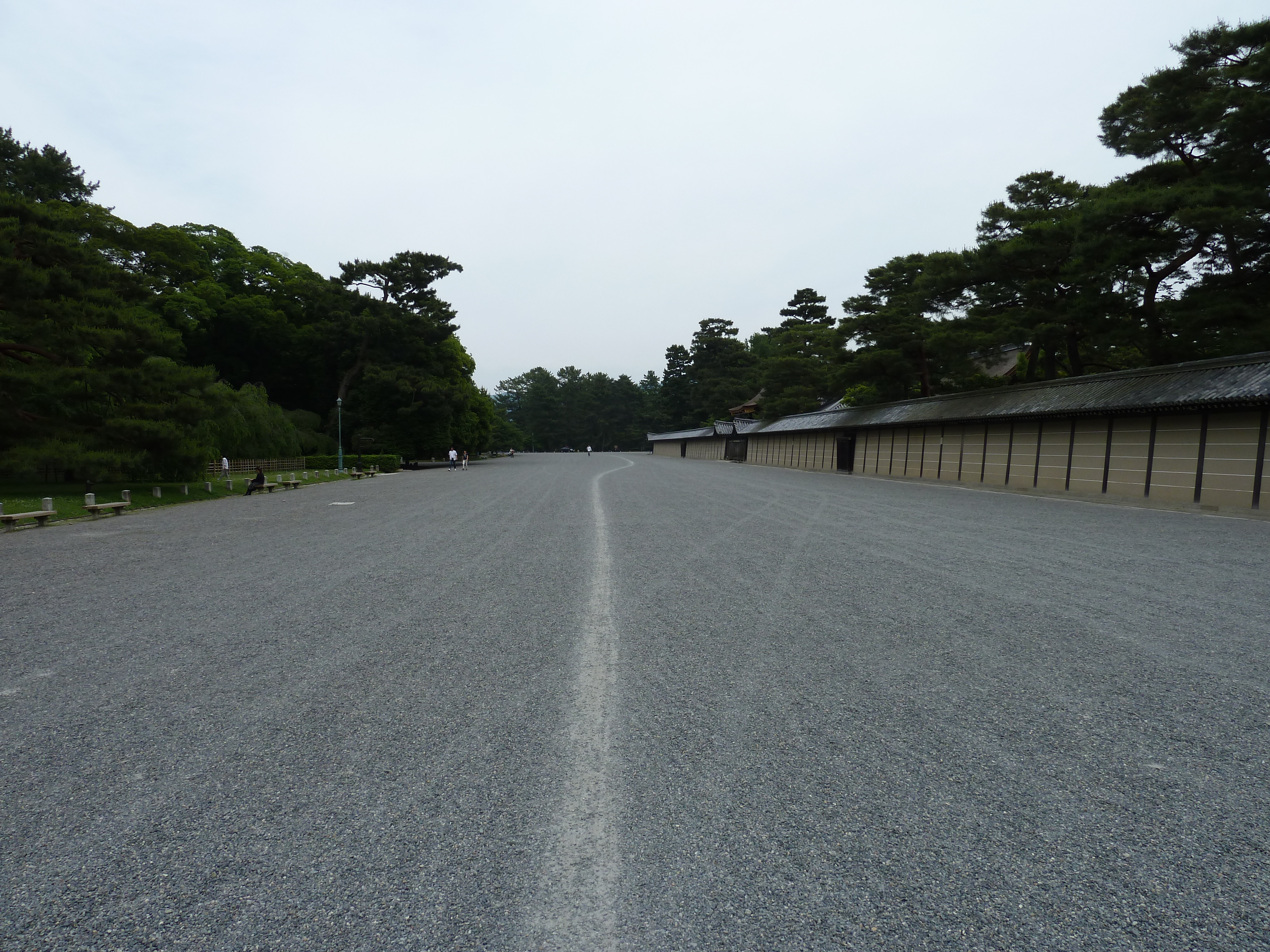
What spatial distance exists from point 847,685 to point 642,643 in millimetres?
1613

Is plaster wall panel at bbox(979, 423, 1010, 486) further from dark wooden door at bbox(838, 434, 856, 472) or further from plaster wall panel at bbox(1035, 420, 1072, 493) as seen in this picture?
dark wooden door at bbox(838, 434, 856, 472)

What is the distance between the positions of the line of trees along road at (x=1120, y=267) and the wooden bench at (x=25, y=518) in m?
→ 28.8

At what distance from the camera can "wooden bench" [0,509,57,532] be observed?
12.1 m

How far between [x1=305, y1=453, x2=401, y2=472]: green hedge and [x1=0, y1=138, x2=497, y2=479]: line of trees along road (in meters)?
1.20

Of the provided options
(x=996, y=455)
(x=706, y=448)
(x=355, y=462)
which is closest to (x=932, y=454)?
(x=996, y=455)

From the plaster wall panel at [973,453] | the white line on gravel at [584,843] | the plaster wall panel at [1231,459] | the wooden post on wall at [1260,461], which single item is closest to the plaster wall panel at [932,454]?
the plaster wall panel at [973,453]

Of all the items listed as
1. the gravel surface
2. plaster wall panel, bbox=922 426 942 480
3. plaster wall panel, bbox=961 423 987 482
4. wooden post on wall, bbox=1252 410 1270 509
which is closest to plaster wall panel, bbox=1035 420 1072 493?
plaster wall panel, bbox=961 423 987 482

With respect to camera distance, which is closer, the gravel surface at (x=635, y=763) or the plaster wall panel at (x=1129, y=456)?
the gravel surface at (x=635, y=763)

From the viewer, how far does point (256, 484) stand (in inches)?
862

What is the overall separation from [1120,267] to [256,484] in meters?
29.7

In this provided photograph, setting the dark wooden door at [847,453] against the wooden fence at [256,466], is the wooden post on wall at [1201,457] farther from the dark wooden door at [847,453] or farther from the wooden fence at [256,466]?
the wooden fence at [256,466]

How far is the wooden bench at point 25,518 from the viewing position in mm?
12109

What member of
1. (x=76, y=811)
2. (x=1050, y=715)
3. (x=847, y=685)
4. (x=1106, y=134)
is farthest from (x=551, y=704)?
(x=1106, y=134)

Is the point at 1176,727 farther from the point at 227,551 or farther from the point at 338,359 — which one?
the point at 338,359
